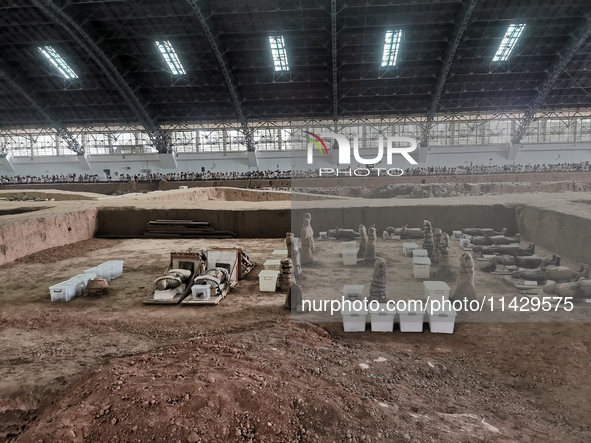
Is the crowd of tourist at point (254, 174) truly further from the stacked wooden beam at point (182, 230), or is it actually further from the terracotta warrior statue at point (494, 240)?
the terracotta warrior statue at point (494, 240)

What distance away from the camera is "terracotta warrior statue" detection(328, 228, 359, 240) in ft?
35.7

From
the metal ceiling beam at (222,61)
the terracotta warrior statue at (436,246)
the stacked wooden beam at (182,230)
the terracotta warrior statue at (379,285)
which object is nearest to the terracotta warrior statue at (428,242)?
the terracotta warrior statue at (436,246)

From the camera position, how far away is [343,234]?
10992mm

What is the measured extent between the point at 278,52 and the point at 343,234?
19111mm

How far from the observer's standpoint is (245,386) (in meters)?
3.42

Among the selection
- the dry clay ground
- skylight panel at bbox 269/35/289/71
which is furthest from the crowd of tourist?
the dry clay ground

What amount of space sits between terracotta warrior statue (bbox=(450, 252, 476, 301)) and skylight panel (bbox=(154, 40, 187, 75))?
2470 cm

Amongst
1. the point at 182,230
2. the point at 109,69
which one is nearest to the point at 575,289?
the point at 182,230

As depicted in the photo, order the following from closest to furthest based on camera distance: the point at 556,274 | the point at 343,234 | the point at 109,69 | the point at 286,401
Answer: the point at 286,401, the point at 556,274, the point at 343,234, the point at 109,69

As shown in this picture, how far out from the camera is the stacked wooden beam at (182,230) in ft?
40.3

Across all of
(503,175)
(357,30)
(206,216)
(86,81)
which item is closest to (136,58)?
(86,81)

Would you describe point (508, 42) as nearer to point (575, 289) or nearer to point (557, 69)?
point (557, 69)

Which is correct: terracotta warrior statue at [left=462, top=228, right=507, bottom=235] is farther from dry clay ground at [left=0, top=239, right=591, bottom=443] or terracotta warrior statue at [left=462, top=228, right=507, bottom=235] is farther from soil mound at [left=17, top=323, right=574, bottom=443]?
soil mound at [left=17, top=323, right=574, bottom=443]

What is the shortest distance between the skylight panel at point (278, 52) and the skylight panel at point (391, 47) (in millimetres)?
6317
